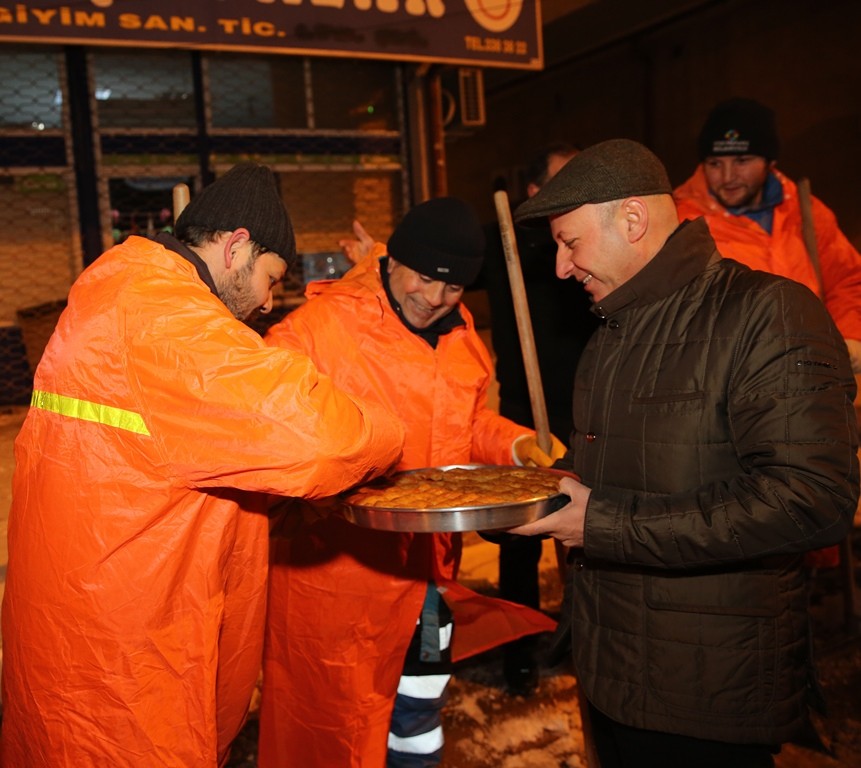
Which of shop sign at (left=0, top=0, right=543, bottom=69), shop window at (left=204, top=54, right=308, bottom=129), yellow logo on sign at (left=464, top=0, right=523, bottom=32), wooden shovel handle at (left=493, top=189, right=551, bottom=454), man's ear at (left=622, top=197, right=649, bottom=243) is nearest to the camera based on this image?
man's ear at (left=622, top=197, right=649, bottom=243)

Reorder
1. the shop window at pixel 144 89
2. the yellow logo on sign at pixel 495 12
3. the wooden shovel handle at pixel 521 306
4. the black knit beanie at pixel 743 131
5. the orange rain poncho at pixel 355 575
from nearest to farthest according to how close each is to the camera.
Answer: the orange rain poncho at pixel 355 575 → the wooden shovel handle at pixel 521 306 → the black knit beanie at pixel 743 131 → the shop window at pixel 144 89 → the yellow logo on sign at pixel 495 12

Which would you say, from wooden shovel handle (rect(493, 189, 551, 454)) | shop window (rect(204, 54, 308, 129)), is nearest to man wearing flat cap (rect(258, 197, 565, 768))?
wooden shovel handle (rect(493, 189, 551, 454))

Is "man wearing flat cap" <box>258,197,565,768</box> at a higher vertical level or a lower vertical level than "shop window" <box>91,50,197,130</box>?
lower

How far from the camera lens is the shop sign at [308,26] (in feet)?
20.0

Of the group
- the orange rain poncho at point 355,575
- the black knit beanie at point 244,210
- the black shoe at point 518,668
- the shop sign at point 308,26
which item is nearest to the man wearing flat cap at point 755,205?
the orange rain poncho at point 355,575

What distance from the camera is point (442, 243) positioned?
8.32ft

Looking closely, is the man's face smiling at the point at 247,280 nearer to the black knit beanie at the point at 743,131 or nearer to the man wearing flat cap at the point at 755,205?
the man wearing flat cap at the point at 755,205

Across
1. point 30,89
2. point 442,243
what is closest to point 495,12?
point 30,89

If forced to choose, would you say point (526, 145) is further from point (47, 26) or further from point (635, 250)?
point (635, 250)

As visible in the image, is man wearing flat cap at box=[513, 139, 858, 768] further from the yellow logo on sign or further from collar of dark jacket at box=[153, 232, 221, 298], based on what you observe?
the yellow logo on sign

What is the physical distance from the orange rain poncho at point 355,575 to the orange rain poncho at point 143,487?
2.12ft

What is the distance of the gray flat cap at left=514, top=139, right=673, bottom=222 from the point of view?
5.67 feet

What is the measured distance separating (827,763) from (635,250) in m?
2.21

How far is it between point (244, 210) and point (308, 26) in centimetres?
571
